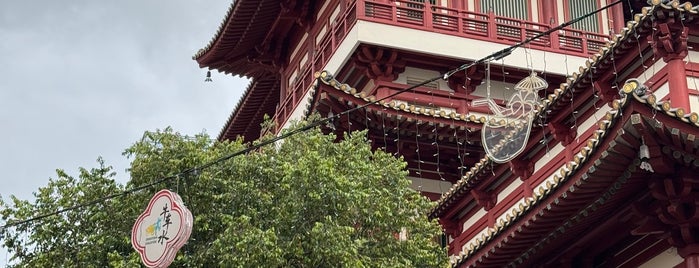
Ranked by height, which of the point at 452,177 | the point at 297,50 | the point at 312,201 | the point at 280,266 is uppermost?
the point at 297,50

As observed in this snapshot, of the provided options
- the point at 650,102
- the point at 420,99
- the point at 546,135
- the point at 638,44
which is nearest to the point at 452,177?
the point at 420,99

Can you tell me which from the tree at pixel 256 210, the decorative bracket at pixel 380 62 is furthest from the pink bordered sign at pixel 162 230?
the decorative bracket at pixel 380 62

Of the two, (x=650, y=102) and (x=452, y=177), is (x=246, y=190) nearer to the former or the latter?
(x=650, y=102)

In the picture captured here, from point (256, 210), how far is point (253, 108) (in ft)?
67.5

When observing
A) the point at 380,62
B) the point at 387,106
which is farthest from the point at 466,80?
the point at 387,106

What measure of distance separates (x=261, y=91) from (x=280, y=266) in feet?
68.1

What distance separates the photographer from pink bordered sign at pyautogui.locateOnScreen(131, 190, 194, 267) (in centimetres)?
1616

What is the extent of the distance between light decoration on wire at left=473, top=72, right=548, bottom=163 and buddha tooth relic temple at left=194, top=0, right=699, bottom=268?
0.04 metres

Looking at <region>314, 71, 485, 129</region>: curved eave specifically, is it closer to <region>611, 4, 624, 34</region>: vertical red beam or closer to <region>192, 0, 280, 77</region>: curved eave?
<region>611, 4, 624, 34</region>: vertical red beam

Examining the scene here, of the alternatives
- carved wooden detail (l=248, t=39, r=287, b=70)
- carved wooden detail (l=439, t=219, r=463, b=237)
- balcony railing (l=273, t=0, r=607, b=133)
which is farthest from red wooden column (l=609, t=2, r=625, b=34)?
carved wooden detail (l=248, t=39, r=287, b=70)

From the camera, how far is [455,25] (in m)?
26.8

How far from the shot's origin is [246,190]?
679 inches

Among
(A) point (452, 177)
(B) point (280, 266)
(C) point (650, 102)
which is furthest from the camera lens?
(A) point (452, 177)

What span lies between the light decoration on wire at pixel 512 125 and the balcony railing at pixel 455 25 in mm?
6557
